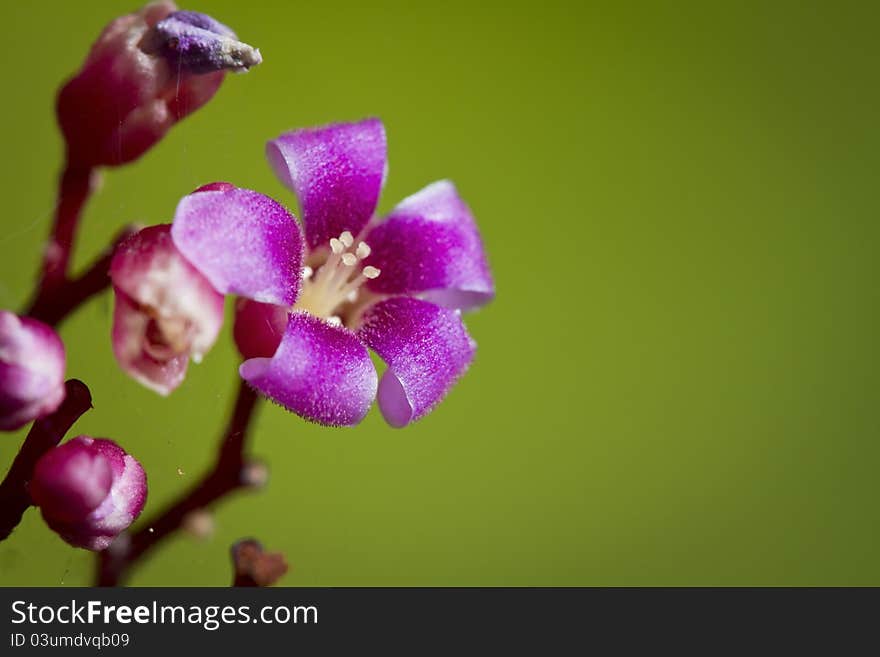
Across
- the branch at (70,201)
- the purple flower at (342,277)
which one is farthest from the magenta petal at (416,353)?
the branch at (70,201)

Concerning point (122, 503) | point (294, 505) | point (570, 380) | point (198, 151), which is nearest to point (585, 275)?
point (570, 380)

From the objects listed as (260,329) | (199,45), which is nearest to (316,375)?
(260,329)

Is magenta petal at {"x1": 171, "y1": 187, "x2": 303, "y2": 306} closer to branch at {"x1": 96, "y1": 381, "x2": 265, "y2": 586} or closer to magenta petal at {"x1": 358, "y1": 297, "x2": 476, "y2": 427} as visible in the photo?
magenta petal at {"x1": 358, "y1": 297, "x2": 476, "y2": 427}

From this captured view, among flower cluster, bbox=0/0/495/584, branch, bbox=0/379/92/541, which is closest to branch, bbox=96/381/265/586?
flower cluster, bbox=0/0/495/584

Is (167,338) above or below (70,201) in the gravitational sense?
below

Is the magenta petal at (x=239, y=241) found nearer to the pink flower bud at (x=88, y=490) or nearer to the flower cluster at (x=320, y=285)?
the flower cluster at (x=320, y=285)

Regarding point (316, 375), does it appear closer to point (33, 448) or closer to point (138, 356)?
point (138, 356)
